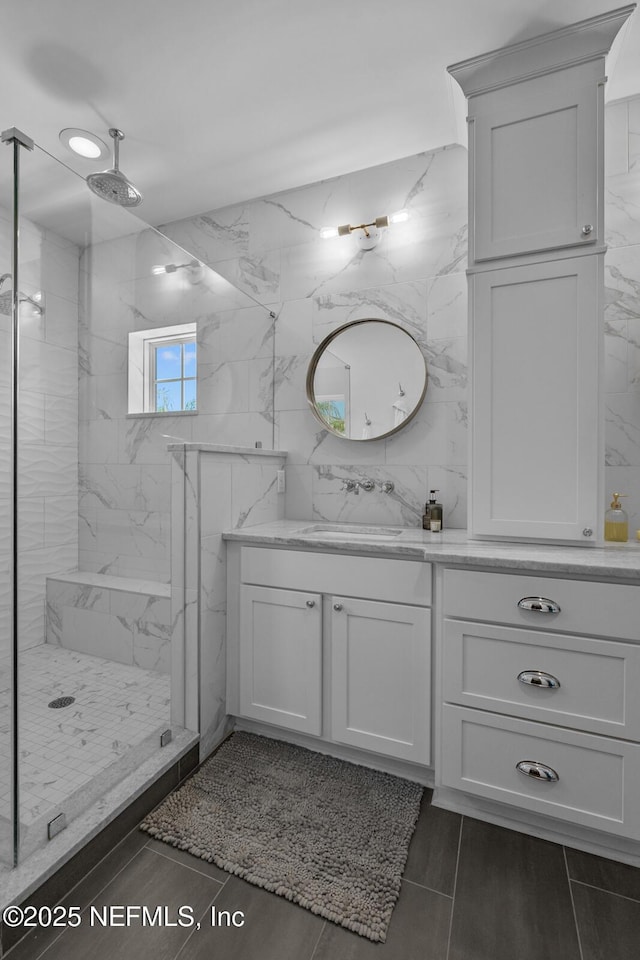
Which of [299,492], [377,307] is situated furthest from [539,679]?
[377,307]

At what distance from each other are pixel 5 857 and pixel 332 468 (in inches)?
72.6

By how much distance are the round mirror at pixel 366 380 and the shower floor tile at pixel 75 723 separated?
4.80 feet

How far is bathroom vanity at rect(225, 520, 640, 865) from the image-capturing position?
1.36 meters

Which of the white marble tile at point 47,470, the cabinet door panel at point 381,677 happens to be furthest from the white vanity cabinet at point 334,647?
the white marble tile at point 47,470

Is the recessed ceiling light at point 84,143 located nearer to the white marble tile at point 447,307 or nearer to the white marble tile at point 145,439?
the white marble tile at point 145,439

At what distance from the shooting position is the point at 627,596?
1.33 metres

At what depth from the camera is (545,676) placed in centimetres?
142

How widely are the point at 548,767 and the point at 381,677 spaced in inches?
22.5

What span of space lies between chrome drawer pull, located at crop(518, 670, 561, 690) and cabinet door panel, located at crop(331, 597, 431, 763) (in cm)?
32

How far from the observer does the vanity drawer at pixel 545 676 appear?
134 cm

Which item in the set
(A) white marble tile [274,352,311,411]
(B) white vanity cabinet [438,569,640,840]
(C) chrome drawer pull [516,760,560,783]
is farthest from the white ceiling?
(C) chrome drawer pull [516,760,560,783]

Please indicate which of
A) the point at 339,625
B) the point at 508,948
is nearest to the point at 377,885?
the point at 508,948

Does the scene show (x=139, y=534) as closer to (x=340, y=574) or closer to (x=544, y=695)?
(x=340, y=574)

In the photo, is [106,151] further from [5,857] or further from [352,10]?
[5,857]
